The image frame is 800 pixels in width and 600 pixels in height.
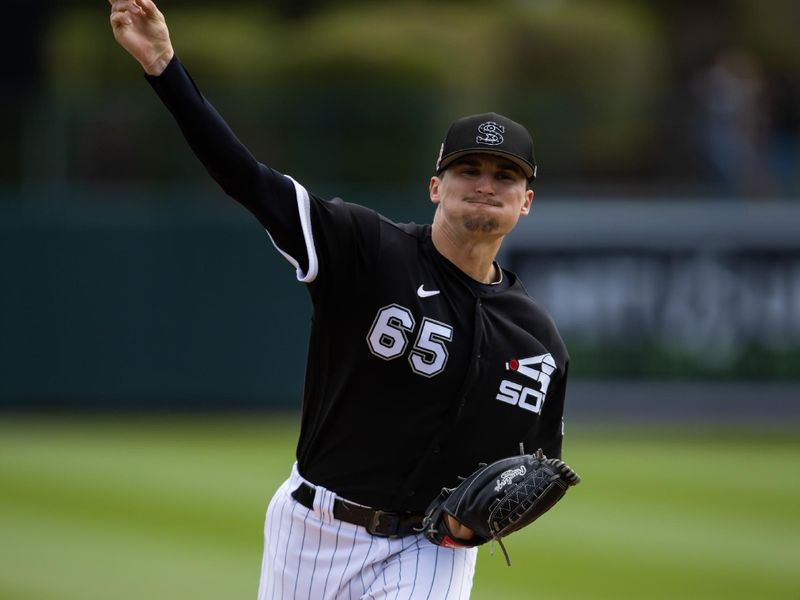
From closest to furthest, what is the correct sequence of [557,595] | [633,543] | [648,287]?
[557,595]
[633,543]
[648,287]

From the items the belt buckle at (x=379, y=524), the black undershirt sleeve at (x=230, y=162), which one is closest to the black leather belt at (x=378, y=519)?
the belt buckle at (x=379, y=524)

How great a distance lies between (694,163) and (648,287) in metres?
1.75

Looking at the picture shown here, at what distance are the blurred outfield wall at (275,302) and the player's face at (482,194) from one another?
10.3 m

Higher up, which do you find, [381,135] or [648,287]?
[381,135]

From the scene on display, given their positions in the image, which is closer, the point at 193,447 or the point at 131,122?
the point at 193,447

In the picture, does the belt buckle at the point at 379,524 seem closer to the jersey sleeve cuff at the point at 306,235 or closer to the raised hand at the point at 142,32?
the jersey sleeve cuff at the point at 306,235

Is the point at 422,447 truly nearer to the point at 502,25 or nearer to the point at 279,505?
the point at 279,505

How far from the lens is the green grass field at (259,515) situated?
864 centimetres

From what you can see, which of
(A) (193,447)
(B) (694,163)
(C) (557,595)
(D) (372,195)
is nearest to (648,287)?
(B) (694,163)

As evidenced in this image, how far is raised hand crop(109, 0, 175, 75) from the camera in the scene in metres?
4.14

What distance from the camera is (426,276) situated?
15.5ft

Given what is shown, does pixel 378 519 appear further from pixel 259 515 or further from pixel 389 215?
pixel 389 215

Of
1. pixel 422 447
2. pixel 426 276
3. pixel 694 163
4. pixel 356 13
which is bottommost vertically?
pixel 422 447

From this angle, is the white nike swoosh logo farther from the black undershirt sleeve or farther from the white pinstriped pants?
the white pinstriped pants
